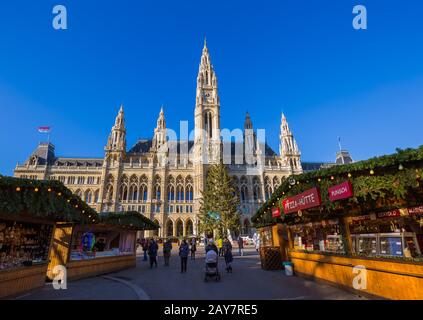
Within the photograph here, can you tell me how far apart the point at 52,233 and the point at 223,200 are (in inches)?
936

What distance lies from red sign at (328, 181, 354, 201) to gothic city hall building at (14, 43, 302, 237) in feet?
127

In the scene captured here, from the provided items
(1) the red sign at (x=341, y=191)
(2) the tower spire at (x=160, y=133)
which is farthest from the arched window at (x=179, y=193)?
(1) the red sign at (x=341, y=191)

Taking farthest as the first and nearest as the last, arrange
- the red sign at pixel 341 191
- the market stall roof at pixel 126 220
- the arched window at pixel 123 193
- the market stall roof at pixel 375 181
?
the arched window at pixel 123 193, the market stall roof at pixel 126 220, the red sign at pixel 341 191, the market stall roof at pixel 375 181

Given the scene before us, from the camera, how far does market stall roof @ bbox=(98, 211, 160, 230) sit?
10.9 metres

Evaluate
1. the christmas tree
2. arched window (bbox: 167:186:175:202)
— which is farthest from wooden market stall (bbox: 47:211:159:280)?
arched window (bbox: 167:186:175:202)

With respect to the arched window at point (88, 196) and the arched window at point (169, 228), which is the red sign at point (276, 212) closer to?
the arched window at point (169, 228)

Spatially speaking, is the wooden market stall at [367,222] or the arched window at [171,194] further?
the arched window at [171,194]

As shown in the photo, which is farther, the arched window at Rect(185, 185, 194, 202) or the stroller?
the arched window at Rect(185, 185, 194, 202)

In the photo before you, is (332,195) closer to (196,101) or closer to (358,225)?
(358,225)

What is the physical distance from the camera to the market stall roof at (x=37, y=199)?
5895 mm

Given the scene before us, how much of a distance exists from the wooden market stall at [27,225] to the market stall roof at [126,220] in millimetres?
2253

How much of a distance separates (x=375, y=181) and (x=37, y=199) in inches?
376

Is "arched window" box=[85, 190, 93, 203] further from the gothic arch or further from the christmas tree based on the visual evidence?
the christmas tree
